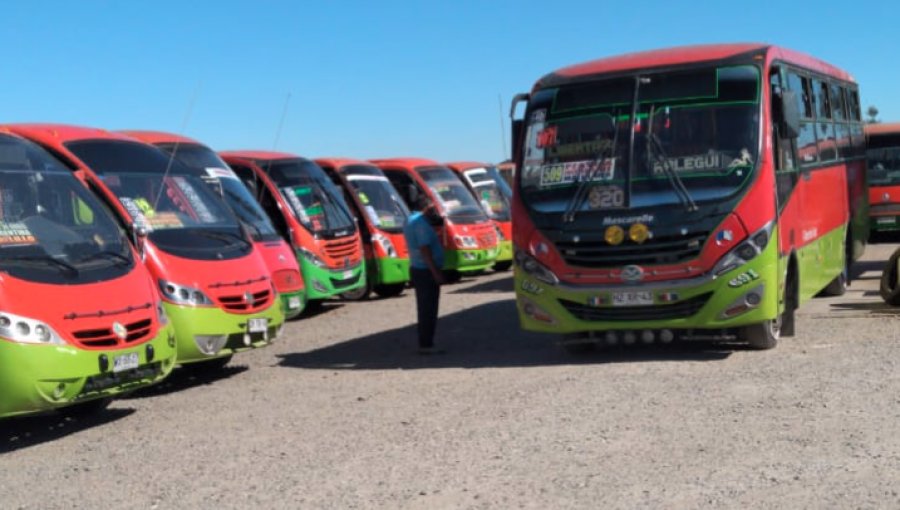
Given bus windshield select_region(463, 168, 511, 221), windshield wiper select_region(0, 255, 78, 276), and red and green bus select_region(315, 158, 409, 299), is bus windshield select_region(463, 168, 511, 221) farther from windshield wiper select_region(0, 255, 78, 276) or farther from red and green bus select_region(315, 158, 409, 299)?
windshield wiper select_region(0, 255, 78, 276)

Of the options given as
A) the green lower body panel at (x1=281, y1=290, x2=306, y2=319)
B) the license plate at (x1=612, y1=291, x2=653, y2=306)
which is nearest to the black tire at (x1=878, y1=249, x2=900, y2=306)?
the license plate at (x1=612, y1=291, x2=653, y2=306)

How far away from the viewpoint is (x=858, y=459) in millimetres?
7418

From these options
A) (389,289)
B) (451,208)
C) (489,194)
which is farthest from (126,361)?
(489,194)

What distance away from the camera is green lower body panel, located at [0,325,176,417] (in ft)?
30.1

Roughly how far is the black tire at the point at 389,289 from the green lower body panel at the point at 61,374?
37.6ft

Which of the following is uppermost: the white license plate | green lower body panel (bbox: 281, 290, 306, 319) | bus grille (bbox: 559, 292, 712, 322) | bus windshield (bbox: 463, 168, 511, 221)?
the white license plate

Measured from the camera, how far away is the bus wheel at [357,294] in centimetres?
2033

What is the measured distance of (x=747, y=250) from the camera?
38.2 feet

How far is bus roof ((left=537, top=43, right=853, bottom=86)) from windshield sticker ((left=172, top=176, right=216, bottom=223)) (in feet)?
12.3

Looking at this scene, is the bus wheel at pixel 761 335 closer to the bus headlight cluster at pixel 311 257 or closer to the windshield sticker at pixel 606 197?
the windshield sticker at pixel 606 197

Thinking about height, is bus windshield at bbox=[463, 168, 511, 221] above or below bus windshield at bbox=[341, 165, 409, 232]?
below

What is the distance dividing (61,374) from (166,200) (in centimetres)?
381

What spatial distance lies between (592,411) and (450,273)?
1546 cm

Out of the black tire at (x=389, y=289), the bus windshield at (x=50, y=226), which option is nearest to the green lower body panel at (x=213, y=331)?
the bus windshield at (x=50, y=226)
